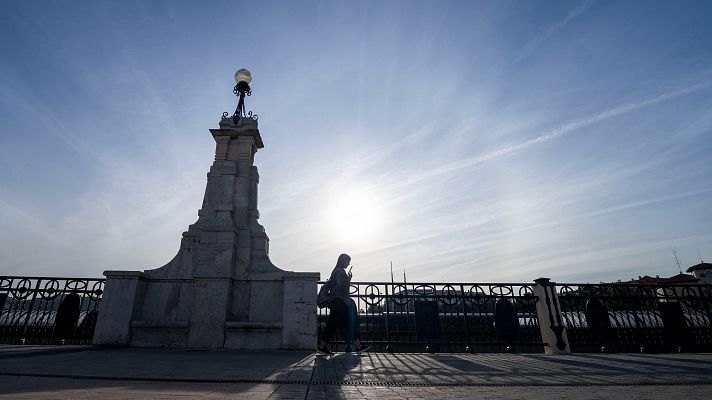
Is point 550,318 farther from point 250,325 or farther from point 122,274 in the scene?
point 122,274

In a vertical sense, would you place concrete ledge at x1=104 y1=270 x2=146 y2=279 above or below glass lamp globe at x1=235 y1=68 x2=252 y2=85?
below

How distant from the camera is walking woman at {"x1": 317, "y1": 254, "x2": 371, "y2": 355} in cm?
724

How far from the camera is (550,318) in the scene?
8484mm

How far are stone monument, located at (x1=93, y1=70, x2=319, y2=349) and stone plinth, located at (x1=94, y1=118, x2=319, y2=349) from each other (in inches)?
0.8

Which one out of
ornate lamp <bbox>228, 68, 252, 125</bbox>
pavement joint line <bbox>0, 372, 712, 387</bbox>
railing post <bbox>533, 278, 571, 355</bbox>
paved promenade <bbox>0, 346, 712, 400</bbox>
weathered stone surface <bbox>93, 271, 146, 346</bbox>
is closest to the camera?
paved promenade <bbox>0, 346, 712, 400</bbox>

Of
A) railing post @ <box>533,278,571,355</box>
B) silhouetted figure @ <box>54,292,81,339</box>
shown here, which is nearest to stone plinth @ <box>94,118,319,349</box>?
silhouetted figure @ <box>54,292,81,339</box>

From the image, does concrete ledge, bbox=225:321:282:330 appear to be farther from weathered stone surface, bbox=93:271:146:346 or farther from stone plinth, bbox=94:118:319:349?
weathered stone surface, bbox=93:271:146:346

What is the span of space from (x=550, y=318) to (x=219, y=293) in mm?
8395

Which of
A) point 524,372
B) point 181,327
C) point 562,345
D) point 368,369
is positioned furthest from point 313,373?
point 562,345

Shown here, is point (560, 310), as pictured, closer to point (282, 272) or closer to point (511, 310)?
point (511, 310)

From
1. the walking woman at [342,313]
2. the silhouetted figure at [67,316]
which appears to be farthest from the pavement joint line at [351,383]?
the silhouetted figure at [67,316]

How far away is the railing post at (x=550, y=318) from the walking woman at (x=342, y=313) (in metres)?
4.76


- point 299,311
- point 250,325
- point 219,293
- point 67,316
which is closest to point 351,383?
point 299,311

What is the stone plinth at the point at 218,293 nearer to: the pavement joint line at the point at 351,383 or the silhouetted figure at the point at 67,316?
the silhouetted figure at the point at 67,316
